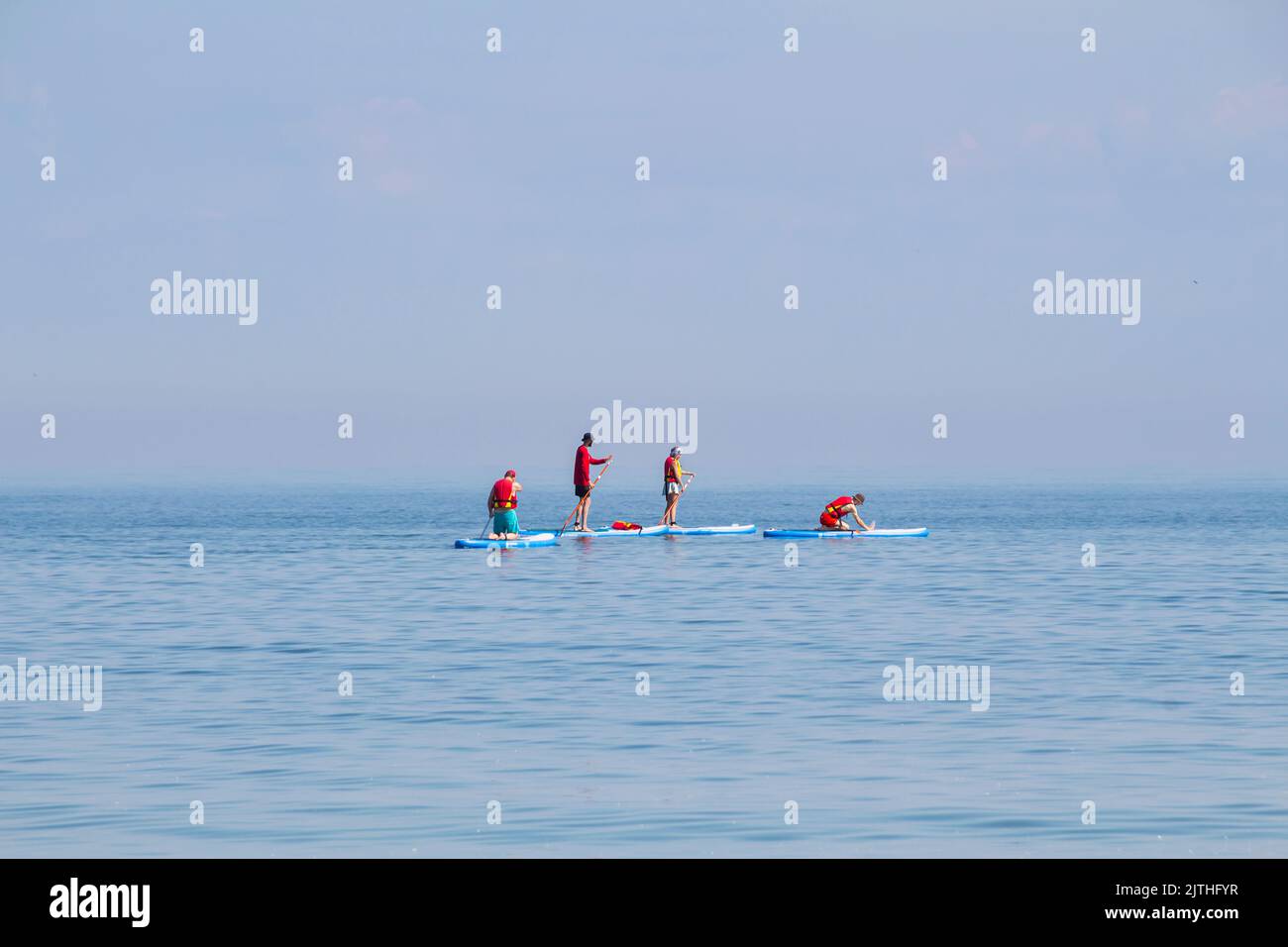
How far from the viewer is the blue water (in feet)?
37.8

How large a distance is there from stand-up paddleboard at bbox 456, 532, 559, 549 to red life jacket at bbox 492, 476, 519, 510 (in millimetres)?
1228

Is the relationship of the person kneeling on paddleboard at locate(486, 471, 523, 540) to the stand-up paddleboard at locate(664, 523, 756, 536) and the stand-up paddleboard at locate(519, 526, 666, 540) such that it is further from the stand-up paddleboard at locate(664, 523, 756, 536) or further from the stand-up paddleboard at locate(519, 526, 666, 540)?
the stand-up paddleboard at locate(664, 523, 756, 536)

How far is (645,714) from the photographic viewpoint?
53.2 ft

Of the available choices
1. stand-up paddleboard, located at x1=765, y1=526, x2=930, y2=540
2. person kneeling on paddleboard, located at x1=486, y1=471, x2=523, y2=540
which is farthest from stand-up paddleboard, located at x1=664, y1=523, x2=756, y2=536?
person kneeling on paddleboard, located at x1=486, y1=471, x2=523, y2=540

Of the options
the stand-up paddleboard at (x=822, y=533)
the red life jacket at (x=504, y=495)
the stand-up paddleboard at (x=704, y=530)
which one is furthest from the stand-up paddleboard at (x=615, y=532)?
the red life jacket at (x=504, y=495)

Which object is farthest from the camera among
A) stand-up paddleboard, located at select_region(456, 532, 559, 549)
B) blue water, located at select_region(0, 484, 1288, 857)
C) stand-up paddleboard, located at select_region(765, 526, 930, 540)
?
stand-up paddleboard, located at select_region(765, 526, 930, 540)

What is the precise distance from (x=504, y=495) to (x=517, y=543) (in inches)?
80.8

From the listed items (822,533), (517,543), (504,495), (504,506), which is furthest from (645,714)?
(822,533)

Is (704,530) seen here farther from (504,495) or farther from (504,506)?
(504,495)
